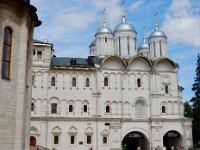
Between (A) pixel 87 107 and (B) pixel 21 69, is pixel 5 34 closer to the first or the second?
(B) pixel 21 69

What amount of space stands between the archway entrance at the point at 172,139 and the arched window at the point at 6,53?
31.3 meters

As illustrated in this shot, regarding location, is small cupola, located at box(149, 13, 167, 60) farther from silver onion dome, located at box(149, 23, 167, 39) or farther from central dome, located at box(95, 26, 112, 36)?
central dome, located at box(95, 26, 112, 36)

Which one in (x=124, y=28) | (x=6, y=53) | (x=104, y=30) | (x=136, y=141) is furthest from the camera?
(x=104, y=30)

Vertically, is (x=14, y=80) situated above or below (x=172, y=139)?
above

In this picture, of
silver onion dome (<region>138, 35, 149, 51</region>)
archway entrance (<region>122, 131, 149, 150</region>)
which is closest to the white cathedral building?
archway entrance (<region>122, 131, 149, 150</region>)

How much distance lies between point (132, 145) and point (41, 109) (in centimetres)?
1624

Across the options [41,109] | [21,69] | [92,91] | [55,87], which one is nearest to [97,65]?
[92,91]

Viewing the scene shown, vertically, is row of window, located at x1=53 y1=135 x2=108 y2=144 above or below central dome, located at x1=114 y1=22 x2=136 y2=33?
below

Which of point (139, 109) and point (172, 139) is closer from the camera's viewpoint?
point (139, 109)

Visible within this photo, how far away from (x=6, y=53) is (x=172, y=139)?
114 ft

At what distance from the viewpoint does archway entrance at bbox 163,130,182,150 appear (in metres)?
41.8

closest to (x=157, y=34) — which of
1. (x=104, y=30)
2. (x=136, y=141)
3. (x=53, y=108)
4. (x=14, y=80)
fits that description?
(x=104, y=30)

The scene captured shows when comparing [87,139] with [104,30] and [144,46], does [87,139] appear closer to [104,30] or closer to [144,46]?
[104,30]

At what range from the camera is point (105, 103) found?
40.6 metres
